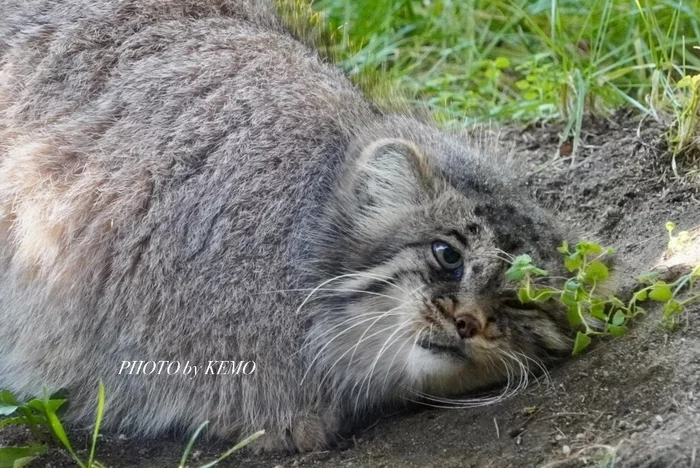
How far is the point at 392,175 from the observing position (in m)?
3.82

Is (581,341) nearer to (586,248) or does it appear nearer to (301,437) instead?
(586,248)

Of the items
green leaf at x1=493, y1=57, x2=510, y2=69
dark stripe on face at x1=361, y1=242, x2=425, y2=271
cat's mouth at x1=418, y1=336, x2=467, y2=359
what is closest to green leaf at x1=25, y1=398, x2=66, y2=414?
dark stripe on face at x1=361, y1=242, x2=425, y2=271

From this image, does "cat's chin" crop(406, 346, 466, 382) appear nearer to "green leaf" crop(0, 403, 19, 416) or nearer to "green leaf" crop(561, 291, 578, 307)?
"green leaf" crop(561, 291, 578, 307)

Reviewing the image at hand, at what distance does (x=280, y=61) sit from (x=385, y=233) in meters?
1.04

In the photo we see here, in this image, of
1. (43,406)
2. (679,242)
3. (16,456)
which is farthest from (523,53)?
(16,456)

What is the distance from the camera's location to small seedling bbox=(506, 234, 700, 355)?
350 centimetres

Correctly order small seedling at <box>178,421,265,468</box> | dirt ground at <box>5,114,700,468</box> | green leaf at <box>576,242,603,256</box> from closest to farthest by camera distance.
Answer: dirt ground at <box>5,114,700,468</box> → small seedling at <box>178,421,265,468</box> → green leaf at <box>576,242,603,256</box>

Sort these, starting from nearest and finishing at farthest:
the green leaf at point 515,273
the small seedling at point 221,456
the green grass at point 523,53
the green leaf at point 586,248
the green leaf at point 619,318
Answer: the small seedling at point 221,456 → the green leaf at point 515,273 → the green leaf at point 586,248 → the green leaf at point 619,318 → the green grass at point 523,53

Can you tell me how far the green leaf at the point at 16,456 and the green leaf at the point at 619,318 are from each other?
2.22 meters

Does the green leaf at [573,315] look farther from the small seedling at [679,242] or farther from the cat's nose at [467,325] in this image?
the small seedling at [679,242]

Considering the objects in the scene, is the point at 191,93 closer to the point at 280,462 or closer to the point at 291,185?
the point at 291,185

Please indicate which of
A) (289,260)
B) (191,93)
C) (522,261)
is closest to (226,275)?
(289,260)

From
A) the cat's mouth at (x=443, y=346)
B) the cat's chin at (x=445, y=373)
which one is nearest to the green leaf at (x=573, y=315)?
the cat's chin at (x=445, y=373)

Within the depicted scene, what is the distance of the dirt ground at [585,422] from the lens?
121 inches
